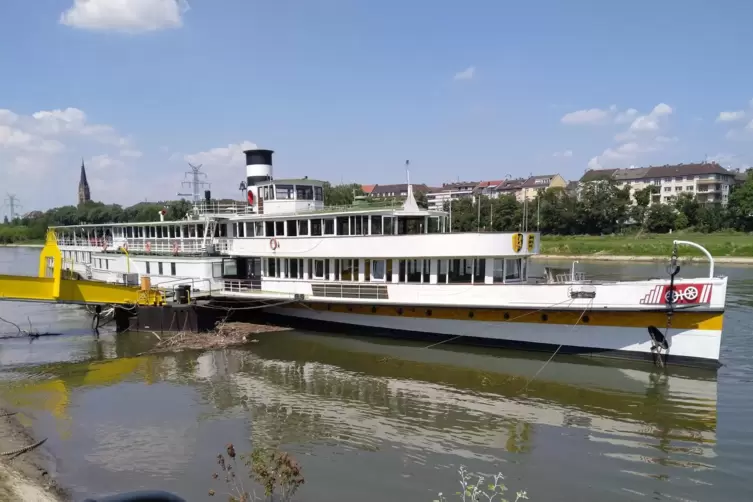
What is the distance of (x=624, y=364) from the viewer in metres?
16.8

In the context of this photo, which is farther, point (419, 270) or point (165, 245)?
point (165, 245)

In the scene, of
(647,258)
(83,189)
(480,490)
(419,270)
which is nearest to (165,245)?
(419,270)

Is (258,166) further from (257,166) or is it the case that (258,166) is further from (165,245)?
(165,245)

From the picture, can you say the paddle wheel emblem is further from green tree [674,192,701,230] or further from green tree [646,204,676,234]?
green tree [674,192,701,230]

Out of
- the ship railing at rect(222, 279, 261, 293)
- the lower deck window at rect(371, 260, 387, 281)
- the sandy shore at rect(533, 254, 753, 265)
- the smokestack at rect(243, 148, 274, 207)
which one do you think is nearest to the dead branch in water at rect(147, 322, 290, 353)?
the ship railing at rect(222, 279, 261, 293)

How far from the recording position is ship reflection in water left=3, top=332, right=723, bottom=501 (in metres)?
10.1

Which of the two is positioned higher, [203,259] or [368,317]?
[203,259]

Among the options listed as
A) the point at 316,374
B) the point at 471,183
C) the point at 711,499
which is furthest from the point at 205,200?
the point at 471,183

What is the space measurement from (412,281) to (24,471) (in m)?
13.1

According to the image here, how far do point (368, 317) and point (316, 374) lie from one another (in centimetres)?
420

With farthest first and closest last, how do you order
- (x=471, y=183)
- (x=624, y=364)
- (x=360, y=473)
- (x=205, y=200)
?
(x=471, y=183) → (x=205, y=200) → (x=624, y=364) → (x=360, y=473)

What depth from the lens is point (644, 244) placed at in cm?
6212

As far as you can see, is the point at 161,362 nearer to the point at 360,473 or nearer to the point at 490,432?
the point at 360,473

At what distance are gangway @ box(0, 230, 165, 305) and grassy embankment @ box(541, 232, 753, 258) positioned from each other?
54.8 meters
